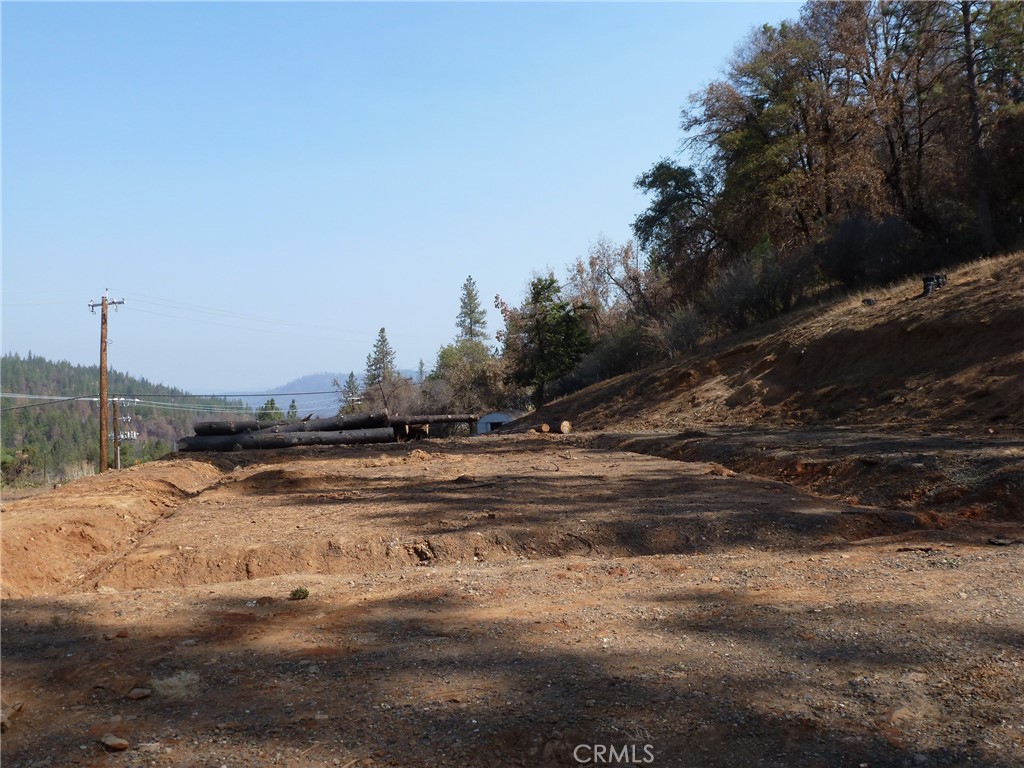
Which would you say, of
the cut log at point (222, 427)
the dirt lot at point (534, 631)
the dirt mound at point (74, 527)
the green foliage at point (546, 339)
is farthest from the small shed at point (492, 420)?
the dirt lot at point (534, 631)

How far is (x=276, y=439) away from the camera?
24.6m

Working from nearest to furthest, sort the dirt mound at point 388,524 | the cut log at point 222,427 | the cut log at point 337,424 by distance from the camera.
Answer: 1. the dirt mound at point 388,524
2. the cut log at point 222,427
3. the cut log at point 337,424

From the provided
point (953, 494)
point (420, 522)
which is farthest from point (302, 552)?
point (953, 494)

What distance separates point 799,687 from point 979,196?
948 inches

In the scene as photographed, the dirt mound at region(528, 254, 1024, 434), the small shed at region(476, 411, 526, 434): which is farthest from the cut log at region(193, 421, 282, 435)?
the small shed at region(476, 411, 526, 434)

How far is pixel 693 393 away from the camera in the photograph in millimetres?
24375

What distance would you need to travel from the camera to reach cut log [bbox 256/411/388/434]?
1052 inches

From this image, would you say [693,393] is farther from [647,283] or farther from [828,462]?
[647,283]

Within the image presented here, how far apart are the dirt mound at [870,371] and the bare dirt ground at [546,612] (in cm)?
82

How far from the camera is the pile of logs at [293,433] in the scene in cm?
2372

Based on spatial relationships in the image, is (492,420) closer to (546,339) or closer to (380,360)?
(546,339)

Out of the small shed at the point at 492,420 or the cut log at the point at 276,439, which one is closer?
the cut log at the point at 276,439

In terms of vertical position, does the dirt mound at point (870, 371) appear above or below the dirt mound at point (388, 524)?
above

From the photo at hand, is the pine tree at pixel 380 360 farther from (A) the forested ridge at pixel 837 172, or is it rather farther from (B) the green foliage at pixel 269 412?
(A) the forested ridge at pixel 837 172
